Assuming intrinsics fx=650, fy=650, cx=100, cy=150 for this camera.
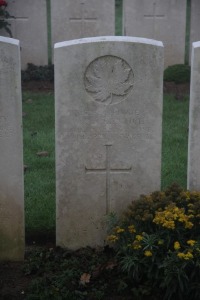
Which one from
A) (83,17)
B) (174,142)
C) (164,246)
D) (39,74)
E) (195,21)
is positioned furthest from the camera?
(195,21)

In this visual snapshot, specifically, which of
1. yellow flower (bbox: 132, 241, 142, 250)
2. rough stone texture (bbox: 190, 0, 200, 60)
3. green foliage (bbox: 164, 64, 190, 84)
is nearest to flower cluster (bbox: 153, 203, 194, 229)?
yellow flower (bbox: 132, 241, 142, 250)

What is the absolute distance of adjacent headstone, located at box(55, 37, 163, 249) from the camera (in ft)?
15.8

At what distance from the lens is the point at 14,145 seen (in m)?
4.87

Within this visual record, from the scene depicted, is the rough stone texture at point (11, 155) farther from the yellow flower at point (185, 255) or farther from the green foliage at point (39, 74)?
the green foliage at point (39, 74)

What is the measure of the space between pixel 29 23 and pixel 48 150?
16.6ft

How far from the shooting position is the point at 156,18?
39.9 ft

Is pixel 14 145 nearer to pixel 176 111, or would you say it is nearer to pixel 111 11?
pixel 176 111

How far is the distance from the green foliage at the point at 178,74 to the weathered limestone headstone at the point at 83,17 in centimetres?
143

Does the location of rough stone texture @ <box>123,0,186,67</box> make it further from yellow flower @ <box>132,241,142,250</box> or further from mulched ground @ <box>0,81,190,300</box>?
yellow flower @ <box>132,241,142,250</box>

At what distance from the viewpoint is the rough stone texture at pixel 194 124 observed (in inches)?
189

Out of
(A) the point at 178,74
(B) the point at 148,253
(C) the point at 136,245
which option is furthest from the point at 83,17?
(B) the point at 148,253

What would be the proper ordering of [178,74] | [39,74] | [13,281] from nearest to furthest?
[13,281] < [178,74] < [39,74]

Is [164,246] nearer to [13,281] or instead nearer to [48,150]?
[13,281]

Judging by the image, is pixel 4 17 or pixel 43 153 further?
pixel 4 17
